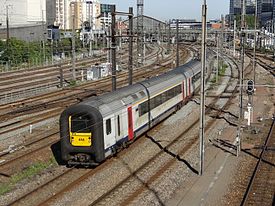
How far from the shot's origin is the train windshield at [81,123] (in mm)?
17500

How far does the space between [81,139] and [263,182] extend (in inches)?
267

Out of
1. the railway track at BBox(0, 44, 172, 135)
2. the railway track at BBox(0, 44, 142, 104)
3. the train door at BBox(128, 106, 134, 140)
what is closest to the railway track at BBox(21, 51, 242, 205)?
the train door at BBox(128, 106, 134, 140)

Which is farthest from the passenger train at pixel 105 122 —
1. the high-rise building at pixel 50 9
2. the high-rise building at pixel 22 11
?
the high-rise building at pixel 50 9

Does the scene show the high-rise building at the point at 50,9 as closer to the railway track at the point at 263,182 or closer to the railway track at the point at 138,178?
the railway track at the point at 138,178

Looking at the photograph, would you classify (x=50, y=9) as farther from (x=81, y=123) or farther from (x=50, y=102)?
(x=81, y=123)

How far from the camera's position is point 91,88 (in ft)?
140

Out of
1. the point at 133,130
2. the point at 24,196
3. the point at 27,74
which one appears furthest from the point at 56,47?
the point at 24,196

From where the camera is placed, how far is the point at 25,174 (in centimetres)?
1756

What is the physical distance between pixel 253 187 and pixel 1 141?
12.6 metres

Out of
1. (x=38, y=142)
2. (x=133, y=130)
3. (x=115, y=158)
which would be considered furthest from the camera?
(x=38, y=142)

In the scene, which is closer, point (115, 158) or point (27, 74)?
point (115, 158)

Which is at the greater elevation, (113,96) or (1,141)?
(113,96)

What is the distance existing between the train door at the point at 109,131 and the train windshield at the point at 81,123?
68 cm

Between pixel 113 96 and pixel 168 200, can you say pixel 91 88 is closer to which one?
pixel 113 96
